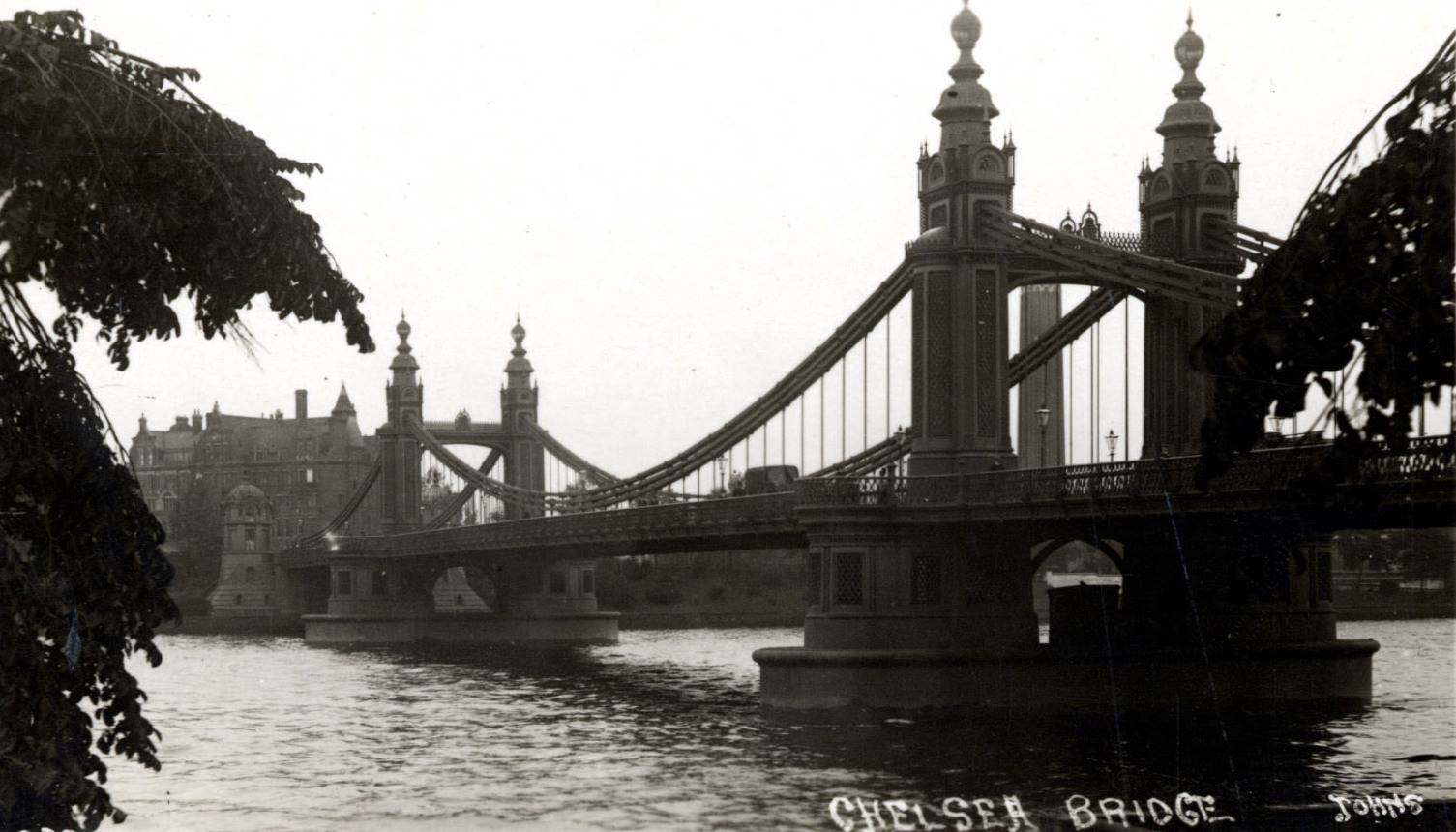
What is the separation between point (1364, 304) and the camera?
9695 millimetres

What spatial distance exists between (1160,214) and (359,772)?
19.4m

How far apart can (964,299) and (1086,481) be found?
16.7 ft

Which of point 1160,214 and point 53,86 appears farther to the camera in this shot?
point 1160,214

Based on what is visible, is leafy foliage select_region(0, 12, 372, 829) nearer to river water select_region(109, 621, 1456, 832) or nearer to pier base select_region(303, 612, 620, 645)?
river water select_region(109, 621, 1456, 832)

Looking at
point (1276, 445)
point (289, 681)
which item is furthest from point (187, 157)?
point (289, 681)

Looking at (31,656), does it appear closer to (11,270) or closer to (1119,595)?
(11,270)

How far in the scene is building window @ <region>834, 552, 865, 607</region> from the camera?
33.8 meters

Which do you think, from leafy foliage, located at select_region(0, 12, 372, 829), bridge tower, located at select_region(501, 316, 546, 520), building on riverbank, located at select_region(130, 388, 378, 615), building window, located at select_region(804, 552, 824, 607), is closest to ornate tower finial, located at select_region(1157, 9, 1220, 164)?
building window, located at select_region(804, 552, 824, 607)

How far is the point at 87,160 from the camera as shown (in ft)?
30.5

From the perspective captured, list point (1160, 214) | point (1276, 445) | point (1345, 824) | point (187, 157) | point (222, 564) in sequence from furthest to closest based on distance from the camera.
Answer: point (222, 564) < point (1160, 214) < point (1276, 445) < point (1345, 824) < point (187, 157)

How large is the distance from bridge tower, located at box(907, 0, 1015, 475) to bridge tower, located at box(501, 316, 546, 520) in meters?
52.2

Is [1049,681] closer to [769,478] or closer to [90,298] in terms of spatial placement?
[769,478]

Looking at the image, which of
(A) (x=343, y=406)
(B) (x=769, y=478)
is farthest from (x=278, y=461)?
(B) (x=769, y=478)

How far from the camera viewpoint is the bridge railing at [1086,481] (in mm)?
24344
